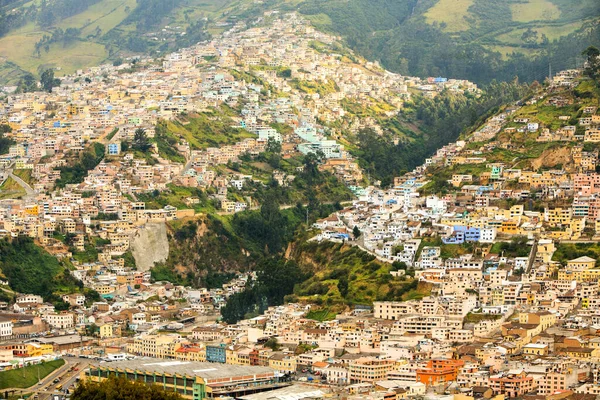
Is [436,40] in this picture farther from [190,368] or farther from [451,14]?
[190,368]

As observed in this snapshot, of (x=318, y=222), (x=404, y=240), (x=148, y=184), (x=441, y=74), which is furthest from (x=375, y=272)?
(x=441, y=74)

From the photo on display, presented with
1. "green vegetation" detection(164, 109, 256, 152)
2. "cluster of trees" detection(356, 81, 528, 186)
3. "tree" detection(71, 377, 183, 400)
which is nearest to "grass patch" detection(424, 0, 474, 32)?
"cluster of trees" detection(356, 81, 528, 186)

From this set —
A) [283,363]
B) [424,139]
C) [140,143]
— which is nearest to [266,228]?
[140,143]

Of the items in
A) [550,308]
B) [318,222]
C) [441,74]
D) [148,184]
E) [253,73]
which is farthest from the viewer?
[441,74]

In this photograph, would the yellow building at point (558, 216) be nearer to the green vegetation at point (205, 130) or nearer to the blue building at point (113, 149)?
the blue building at point (113, 149)

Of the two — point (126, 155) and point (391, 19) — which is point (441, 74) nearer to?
point (391, 19)

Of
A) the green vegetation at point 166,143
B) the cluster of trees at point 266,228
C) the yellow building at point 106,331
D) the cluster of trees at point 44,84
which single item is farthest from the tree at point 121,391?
the cluster of trees at point 44,84
